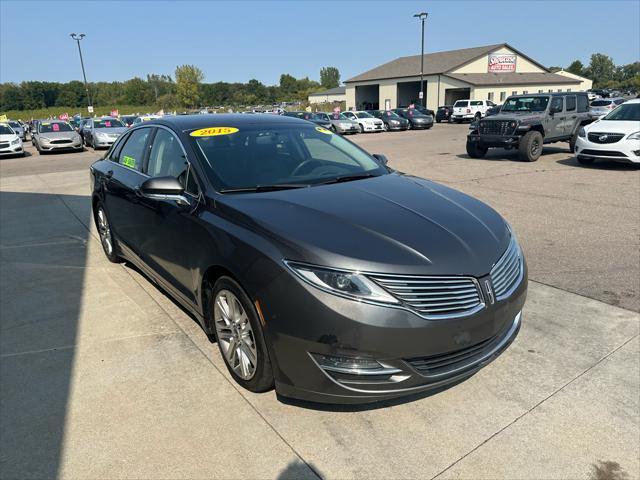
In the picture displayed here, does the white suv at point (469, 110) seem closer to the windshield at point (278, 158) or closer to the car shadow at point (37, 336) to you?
the car shadow at point (37, 336)

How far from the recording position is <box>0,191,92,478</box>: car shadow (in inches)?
102

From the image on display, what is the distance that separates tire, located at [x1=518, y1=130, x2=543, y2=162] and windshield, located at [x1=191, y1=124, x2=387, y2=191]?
35.3 feet

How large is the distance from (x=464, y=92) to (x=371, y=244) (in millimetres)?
57359

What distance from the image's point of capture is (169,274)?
12.2ft

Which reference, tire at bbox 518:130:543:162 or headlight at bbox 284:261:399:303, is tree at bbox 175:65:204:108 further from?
headlight at bbox 284:261:399:303

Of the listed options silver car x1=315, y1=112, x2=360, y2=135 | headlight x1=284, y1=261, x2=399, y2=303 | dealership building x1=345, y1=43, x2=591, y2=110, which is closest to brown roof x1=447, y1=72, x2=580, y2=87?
dealership building x1=345, y1=43, x2=591, y2=110

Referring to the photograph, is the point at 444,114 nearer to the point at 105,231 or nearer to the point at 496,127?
the point at 496,127

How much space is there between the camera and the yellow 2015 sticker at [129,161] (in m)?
4.51

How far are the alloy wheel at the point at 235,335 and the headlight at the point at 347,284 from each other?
0.59 metres

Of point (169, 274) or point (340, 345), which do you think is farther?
point (169, 274)

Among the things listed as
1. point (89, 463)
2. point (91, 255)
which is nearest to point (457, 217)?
point (89, 463)

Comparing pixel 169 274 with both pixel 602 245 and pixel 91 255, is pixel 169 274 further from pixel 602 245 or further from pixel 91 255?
pixel 602 245

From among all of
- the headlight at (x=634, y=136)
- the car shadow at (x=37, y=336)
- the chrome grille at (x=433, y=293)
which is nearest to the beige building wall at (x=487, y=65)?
the headlight at (x=634, y=136)

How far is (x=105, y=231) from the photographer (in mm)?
5516
